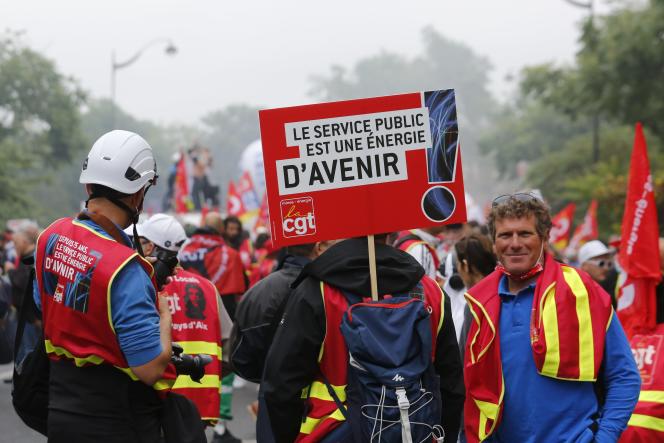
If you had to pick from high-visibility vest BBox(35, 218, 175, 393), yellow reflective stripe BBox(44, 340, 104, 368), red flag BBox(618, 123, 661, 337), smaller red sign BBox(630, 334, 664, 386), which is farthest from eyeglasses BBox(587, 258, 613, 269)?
yellow reflective stripe BBox(44, 340, 104, 368)

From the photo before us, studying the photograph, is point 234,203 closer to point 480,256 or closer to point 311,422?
point 480,256

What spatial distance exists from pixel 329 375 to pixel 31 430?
6.54m

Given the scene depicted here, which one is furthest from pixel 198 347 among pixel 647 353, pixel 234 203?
pixel 234 203

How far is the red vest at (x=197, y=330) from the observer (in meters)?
6.46

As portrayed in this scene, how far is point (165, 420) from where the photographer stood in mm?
3955

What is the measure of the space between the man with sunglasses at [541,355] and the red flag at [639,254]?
186cm

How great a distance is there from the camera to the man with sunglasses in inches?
148

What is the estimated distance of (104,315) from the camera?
363 centimetres

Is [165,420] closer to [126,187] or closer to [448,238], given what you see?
[126,187]

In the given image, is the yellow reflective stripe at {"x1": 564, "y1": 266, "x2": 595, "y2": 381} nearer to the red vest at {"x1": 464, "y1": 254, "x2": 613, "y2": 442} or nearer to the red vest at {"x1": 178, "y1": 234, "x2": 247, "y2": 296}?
the red vest at {"x1": 464, "y1": 254, "x2": 613, "y2": 442}

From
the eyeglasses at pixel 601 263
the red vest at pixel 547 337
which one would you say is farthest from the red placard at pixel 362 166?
the eyeglasses at pixel 601 263

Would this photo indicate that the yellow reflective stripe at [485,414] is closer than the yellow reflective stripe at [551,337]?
No

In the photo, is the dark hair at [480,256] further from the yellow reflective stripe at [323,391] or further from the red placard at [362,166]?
the yellow reflective stripe at [323,391]

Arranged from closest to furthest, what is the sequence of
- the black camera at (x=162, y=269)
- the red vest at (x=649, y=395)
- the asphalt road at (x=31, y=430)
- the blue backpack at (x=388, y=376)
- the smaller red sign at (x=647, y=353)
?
the blue backpack at (x=388, y=376), the black camera at (x=162, y=269), the red vest at (x=649, y=395), the smaller red sign at (x=647, y=353), the asphalt road at (x=31, y=430)
